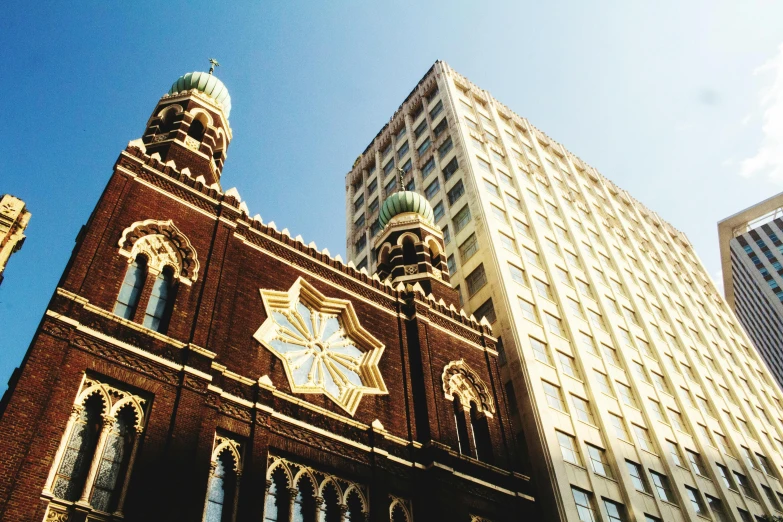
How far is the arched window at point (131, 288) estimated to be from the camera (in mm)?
17234

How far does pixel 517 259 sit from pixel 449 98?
17.7 meters

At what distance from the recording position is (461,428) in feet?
72.9

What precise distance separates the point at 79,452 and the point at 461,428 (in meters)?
11.9

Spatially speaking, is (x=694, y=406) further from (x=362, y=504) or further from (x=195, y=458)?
(x=195, y=458)

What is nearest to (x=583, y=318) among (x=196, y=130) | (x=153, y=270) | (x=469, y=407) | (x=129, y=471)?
(x=469, y=407)

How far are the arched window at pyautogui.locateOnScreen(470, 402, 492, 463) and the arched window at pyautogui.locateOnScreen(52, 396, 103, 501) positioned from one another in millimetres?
11666

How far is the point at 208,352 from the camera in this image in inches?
666

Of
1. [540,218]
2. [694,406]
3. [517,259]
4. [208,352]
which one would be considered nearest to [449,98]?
[540,218]

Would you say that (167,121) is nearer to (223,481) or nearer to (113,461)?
(223,481)

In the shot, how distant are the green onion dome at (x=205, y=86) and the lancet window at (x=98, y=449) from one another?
16246mm

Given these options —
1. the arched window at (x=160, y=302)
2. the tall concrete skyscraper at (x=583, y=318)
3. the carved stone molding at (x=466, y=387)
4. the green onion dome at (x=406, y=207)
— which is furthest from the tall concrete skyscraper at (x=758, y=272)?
the arched window at (x=160, y=302)

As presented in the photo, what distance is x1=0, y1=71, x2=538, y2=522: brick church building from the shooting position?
1397 centimetres

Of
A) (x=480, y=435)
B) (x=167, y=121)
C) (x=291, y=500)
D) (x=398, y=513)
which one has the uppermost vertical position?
(x=167, y=121)

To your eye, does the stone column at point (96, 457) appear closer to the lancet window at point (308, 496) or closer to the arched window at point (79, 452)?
the arched window at point (79, 452)
